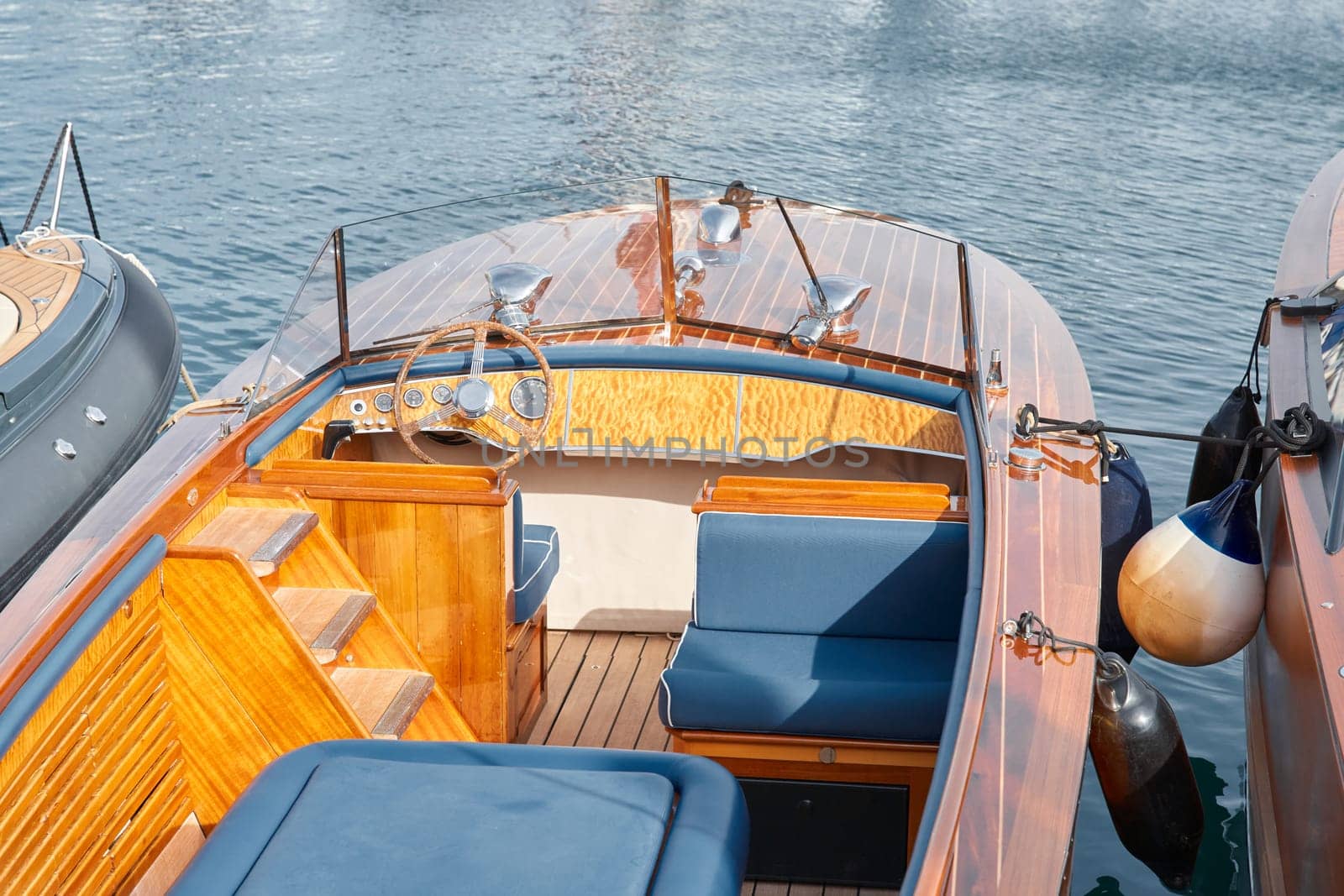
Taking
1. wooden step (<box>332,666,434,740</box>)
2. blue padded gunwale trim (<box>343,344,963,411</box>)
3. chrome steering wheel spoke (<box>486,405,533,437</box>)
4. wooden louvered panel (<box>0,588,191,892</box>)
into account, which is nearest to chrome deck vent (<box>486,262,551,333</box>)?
blue padded gunwale trim (<box>343,344,963,411</box>)

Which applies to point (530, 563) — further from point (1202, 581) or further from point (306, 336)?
point (1202, 581)

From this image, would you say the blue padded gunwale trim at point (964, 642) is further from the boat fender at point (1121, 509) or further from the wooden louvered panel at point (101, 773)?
the wooden louvered panel at point (101, 773)

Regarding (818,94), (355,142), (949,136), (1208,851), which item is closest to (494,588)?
(1208,851)

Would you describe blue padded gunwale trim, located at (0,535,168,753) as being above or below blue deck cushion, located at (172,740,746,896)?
above

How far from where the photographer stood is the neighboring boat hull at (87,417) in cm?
382

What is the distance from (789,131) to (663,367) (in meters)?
9.35

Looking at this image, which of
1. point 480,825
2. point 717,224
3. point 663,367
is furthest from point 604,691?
point 480,825

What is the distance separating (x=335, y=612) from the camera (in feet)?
8.38

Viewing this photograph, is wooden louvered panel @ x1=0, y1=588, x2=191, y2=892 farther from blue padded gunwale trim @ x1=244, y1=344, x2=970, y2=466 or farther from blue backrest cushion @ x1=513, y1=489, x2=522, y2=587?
blue padded gunwale trim @ x1=244, y1=344, x2=970, y2=466

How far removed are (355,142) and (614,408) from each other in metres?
8.68

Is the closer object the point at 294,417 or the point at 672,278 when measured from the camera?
the point at 294,417

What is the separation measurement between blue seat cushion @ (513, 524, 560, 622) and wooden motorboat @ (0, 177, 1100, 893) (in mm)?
11

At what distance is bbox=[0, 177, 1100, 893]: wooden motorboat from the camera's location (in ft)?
5.52

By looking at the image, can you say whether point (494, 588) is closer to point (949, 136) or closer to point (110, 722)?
point (110, 722)
